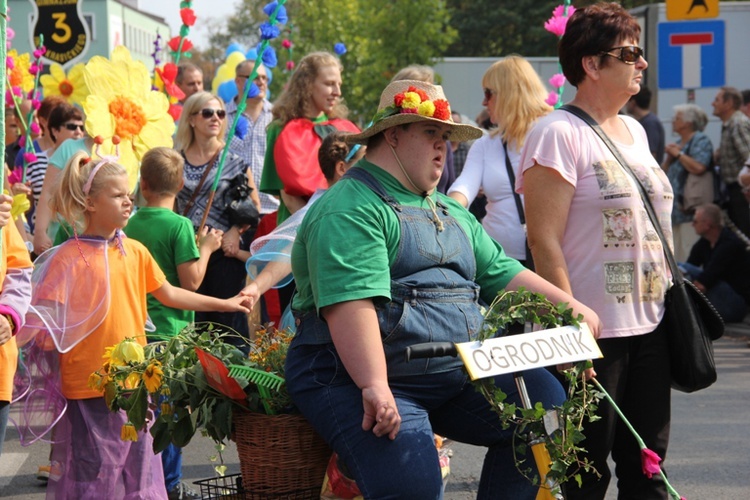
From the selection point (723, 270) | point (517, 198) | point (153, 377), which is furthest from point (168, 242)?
point (723, 270)

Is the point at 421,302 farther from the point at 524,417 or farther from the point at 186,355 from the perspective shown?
the point at 186,355

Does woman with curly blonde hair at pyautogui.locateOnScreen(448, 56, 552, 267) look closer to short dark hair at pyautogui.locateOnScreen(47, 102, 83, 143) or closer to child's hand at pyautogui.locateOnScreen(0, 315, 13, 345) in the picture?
child's hand at pyautogui.locateOnScreen(0, 315, 13, 345)

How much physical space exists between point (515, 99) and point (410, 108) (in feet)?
9.32

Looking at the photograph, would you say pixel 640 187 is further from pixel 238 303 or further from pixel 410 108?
pixel 238 303

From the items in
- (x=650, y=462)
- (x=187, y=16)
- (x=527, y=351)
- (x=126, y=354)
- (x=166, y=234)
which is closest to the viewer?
(x=527, y=351)

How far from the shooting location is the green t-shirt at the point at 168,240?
5742 mm

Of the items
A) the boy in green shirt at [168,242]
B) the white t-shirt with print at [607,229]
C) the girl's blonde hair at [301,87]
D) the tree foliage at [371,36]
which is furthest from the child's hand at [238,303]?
the tree foliage at [371,36]

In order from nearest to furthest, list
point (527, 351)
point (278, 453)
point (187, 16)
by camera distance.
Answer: point (527, 351) < point (278, 453) < point (187, 16)

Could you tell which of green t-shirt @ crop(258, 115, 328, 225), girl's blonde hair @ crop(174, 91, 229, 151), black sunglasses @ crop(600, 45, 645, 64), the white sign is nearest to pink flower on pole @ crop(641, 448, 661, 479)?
the white sign

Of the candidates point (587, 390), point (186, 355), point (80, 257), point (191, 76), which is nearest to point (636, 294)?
point (587, 390)

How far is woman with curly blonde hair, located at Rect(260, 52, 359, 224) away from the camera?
676cm

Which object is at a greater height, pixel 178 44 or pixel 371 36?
pixel 371 36

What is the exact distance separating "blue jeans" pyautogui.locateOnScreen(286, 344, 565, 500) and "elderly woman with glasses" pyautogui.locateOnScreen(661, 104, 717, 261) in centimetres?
1041

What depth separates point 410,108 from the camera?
3553 mm
